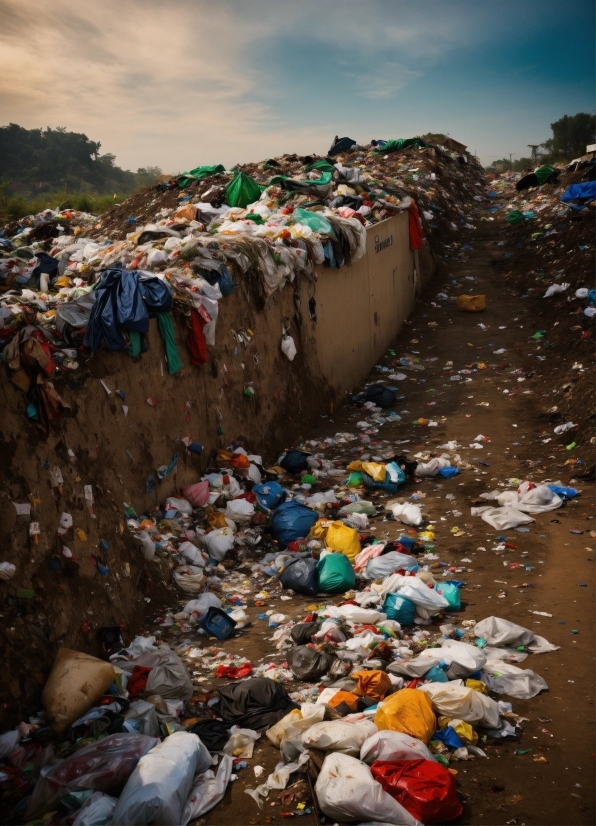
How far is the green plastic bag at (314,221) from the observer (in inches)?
397

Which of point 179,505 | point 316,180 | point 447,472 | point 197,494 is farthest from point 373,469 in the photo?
point 316,180

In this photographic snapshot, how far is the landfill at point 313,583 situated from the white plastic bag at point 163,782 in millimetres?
12

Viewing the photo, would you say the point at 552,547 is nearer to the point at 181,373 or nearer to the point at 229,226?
the point at 181,373

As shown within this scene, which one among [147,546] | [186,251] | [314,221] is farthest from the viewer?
[314,221]

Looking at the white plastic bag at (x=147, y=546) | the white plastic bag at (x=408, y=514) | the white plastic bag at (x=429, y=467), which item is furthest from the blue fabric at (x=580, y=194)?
the white plastic bag at (x=147, y=546)

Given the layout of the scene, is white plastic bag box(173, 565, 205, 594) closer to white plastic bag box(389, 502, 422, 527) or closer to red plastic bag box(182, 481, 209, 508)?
red plastic bag box(182, 481, 209, 508)

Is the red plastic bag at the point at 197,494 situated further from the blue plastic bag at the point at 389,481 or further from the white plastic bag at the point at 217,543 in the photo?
the blue plastic bag at the point at 389,481

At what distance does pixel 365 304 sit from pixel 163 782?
30.1ft

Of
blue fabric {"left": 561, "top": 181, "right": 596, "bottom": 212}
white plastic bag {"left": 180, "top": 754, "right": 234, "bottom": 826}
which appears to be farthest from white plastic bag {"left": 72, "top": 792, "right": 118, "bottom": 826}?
blue fabric {"left": 561, "top": 181, "right": 596, "bottom": 212}

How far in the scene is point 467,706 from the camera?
393 centimetres

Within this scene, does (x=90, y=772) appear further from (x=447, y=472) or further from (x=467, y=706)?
(x=447, y=472)

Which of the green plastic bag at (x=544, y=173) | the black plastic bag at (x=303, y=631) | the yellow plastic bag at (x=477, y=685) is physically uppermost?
the green plastic bag at (x=544, y=173)

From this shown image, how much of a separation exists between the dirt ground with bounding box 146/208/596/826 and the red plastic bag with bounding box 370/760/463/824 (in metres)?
0.13

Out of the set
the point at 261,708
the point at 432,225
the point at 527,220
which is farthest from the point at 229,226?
the point at 527,220
